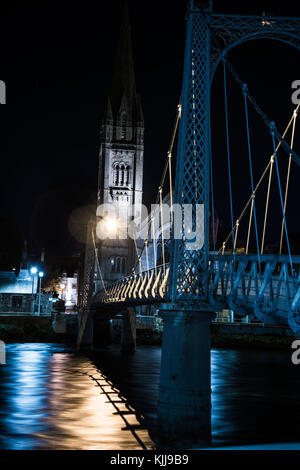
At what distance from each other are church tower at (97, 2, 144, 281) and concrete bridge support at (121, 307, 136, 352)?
26480 millimetres

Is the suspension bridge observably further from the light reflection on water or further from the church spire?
the church spire

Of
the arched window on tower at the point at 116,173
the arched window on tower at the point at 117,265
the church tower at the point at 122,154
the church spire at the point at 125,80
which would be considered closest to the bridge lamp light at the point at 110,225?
the church tower at the point at 122,154

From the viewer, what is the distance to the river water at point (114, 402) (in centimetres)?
1852

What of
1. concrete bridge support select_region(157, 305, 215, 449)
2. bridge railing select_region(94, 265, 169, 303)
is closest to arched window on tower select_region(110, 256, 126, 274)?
bridge railing select_region(94, 265, 169, 303)

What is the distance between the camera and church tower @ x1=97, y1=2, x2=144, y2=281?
280 ft

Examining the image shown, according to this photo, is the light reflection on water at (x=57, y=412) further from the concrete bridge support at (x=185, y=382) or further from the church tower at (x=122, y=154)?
the church tower at (x=122, y=154)

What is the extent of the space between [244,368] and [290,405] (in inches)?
708

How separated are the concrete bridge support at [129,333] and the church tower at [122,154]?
2648 centimetres

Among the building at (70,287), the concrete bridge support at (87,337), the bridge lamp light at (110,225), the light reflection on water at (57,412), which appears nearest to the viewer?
the light reflection on water at (57,412)

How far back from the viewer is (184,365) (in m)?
14.7

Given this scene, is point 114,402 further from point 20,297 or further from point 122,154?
point 122,154

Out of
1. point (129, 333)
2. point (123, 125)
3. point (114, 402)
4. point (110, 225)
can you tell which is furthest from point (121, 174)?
point (114, 402)

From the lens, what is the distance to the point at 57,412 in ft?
76.5

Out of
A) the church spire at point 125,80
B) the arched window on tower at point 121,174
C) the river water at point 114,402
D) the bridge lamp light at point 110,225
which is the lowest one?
the river water at point 114,402
